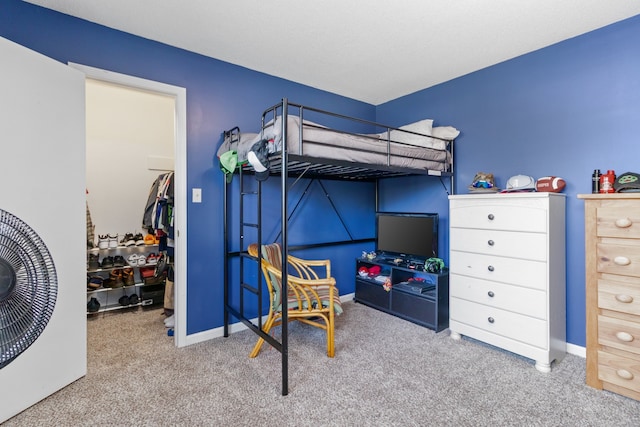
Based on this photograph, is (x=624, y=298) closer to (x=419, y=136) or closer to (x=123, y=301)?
(x=419, y=136)

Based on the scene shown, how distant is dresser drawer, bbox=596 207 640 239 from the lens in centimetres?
173

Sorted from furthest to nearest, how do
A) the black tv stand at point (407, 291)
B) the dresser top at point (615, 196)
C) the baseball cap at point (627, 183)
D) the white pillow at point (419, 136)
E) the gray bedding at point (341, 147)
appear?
the white pillow at point (419, 136)
the black tv stand at point (407, 291)
the gray bedding at point (341, 147)
the baseball cap at point (627, 183)
the dresser top at point (615, 196)

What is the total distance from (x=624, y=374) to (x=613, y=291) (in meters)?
0.48

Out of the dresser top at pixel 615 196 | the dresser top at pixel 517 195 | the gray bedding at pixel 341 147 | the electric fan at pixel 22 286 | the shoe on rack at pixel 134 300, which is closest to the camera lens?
the electric fan at pixel 22 286

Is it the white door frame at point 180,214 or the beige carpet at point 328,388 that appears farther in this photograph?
the white door frame at point 180,214

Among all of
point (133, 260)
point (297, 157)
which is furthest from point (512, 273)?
point (133, 260)

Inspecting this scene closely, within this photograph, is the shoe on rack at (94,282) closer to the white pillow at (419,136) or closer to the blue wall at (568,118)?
the white pillow at (419,136)

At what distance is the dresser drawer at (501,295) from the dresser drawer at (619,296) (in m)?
0.33

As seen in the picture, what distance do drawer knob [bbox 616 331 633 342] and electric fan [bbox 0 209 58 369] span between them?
11.1 feet

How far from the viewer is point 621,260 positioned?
1.78m

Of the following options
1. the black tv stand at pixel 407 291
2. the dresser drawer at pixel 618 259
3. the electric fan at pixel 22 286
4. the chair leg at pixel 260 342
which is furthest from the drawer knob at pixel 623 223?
the electric fan at pixel 22 286

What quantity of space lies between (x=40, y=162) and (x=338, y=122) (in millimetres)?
2674

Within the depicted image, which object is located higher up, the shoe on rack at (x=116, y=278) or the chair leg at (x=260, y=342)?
the shoe on rack at (x=116, y=278)

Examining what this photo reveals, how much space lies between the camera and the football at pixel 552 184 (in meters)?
2.32
